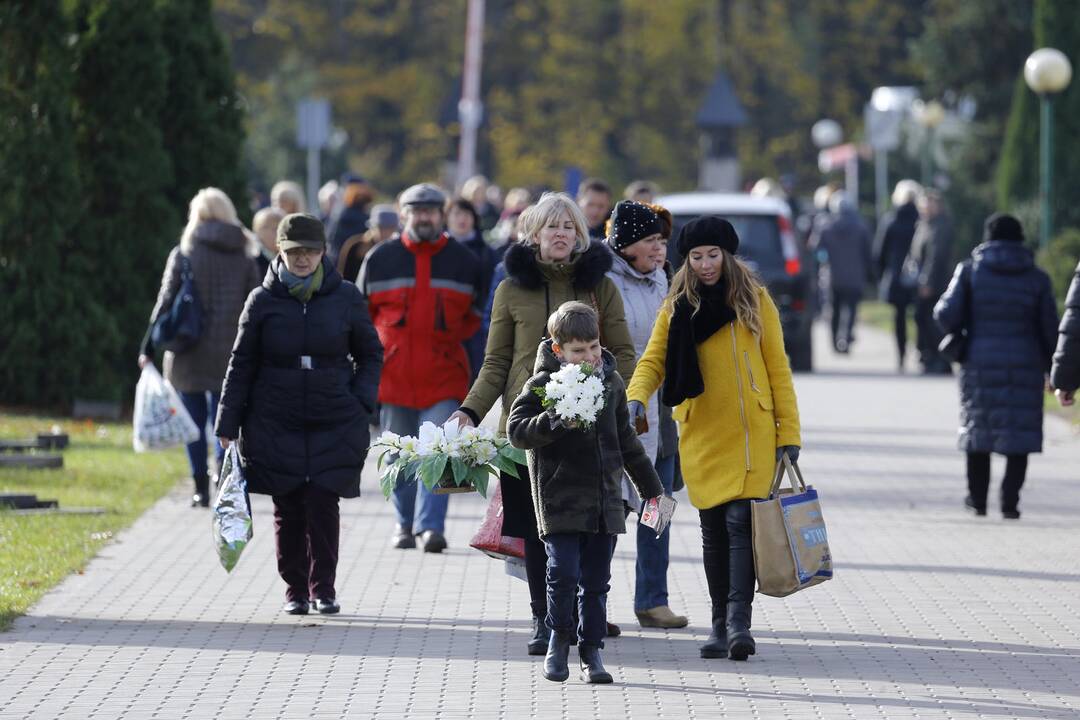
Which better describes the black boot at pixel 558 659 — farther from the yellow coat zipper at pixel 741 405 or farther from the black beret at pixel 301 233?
the black beret at pixel 301 233

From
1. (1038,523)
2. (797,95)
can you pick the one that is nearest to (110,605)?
(1038,523)

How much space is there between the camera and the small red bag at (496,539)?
8070 mm

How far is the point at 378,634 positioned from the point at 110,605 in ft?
4.31

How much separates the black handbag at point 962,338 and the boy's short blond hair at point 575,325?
522 centimetres

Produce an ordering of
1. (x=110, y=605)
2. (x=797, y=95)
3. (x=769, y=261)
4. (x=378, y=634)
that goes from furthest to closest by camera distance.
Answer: (x=797, y=95)
(x=769, y=261)
(x=110, y=605)
(x=378, y=634)

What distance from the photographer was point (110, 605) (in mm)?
9195

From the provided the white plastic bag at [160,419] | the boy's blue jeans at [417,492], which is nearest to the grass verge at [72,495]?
the white plastic bag at [160,419]

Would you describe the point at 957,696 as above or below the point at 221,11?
below

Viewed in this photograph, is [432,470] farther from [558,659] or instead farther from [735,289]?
[735,289]

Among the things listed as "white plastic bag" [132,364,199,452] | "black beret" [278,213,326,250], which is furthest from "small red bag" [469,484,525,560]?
"white plastic bag" [132,364,199,452]

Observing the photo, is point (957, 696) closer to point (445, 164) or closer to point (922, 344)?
point (922, 344)

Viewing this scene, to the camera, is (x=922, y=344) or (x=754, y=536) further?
(x=922, y=344)

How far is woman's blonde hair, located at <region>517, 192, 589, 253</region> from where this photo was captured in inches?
322

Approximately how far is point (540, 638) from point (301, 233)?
1.97m
